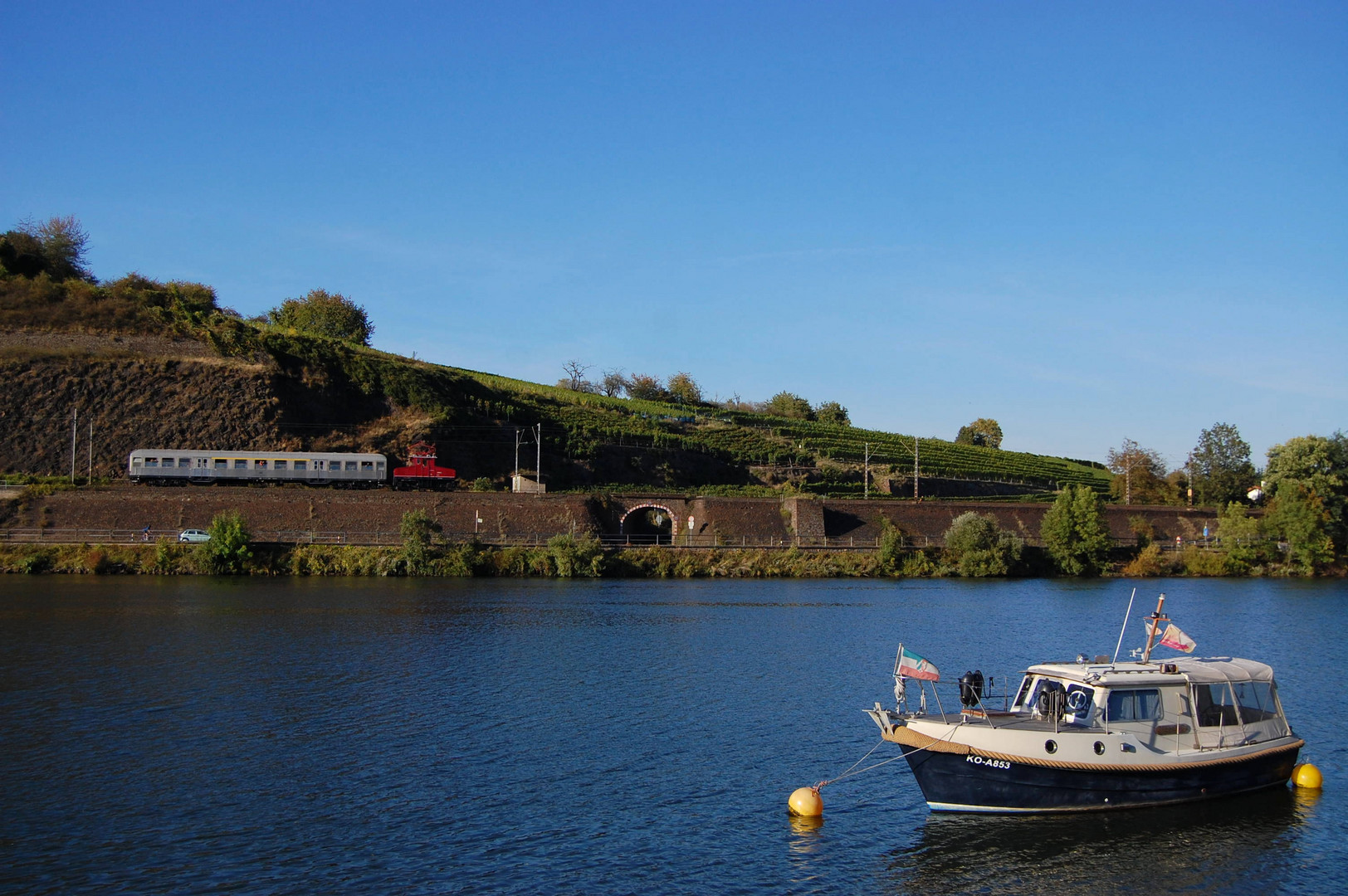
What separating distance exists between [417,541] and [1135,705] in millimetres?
48821

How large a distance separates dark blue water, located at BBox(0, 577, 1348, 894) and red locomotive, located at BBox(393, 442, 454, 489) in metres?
33.3

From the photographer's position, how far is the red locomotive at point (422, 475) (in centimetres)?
7574

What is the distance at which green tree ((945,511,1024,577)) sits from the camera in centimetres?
6788

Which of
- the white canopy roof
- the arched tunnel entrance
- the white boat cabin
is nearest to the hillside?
the arched tunnel entrance

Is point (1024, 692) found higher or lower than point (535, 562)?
lower

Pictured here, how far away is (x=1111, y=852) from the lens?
17.9 meters

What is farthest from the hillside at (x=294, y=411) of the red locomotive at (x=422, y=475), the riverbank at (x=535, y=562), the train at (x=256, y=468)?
the riverbank at (x=535, y=562)

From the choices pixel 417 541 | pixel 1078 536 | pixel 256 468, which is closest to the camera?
pixel 417 541

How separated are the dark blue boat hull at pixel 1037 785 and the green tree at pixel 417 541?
1834 inches

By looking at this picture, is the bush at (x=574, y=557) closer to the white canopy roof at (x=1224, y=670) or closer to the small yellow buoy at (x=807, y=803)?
the small yellow buoy at (x=807, y=803)

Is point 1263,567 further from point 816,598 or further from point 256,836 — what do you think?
point 256,836

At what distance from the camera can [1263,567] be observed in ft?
249

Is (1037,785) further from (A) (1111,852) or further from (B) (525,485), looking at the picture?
(B) (525,485)

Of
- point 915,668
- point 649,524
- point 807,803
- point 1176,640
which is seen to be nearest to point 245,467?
point 649,524
